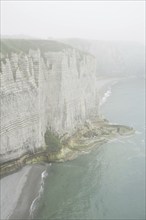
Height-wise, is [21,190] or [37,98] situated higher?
[37,98]

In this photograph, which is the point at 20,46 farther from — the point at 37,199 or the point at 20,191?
the point at 37,199

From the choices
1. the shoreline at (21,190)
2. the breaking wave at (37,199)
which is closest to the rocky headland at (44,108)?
the shoreline at (21,190)

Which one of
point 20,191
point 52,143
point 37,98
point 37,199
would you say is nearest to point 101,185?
point 37,199

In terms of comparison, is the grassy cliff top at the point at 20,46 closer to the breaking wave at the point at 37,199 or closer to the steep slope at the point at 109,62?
the breaking wave at the point at 37,199

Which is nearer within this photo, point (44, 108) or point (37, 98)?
point (37, 98)

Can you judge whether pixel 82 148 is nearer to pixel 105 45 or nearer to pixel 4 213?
pixel 4 213

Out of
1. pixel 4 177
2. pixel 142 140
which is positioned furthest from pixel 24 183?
pixel 142 140

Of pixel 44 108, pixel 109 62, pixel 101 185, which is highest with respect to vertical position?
pixel 109 62
